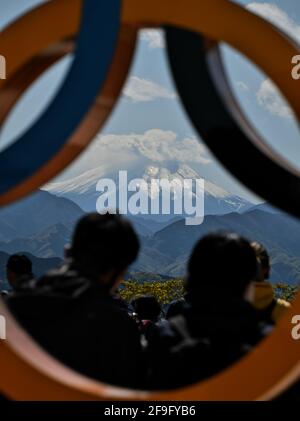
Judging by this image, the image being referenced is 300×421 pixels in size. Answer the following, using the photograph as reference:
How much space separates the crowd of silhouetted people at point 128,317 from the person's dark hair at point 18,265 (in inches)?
118

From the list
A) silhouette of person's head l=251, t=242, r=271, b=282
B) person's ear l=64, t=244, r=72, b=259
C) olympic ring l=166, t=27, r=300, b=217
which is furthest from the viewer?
silhouette of person's head l=251, t=242, r=271, b=282

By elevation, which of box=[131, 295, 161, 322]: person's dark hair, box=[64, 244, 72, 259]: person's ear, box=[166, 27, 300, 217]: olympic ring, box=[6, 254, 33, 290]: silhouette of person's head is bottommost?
box=[131, 295, 161, 322]: person's dark hair

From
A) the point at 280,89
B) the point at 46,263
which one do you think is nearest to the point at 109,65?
the point at 280,89

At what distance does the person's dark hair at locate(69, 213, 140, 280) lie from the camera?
3953mm

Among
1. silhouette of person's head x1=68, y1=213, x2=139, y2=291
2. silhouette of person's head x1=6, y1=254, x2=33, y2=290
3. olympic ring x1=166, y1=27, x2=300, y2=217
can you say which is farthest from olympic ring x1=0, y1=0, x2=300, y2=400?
silhouette of person's head x1=6, y1=254, x2=33, y2=290

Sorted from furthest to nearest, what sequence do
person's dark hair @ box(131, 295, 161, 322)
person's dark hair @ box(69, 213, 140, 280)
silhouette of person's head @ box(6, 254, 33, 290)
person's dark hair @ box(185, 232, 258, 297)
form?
person's dark hair @ box(131, 295, 161, 322)
silhouette of person's head @ box(6, 254, 33, 290)
person's dark hair @ box(69, 213, 140, 280)
person's dark hair @ box(185, 232, 258, 297)

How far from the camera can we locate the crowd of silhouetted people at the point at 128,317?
379cm

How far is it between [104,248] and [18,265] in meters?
3.42

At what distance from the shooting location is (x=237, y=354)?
13.1 feet

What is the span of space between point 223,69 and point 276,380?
1.82 m

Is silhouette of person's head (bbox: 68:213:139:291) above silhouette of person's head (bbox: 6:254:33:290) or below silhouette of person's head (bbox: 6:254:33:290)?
above

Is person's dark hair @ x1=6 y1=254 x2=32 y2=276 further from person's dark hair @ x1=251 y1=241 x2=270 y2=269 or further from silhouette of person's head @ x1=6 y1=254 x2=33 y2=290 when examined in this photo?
person's dark hair @ x1=251 y1=241 x2=270 y2=269

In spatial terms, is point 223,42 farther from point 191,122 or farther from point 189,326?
point 189,326

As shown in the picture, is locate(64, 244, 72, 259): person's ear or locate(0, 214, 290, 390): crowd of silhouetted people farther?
locate(64, 244, 72, 259): person's ear
